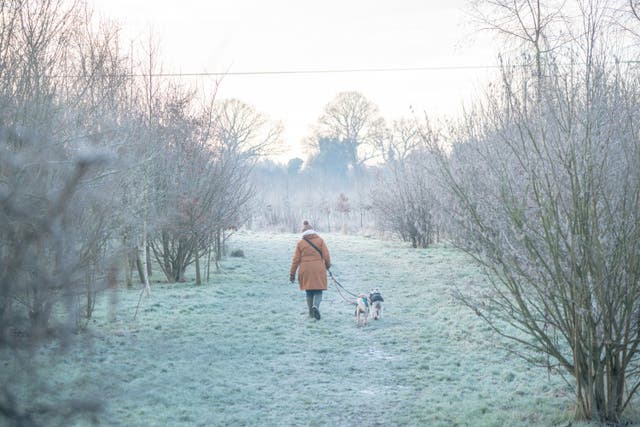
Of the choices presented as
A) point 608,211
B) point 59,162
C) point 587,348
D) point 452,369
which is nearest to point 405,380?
point 452,369

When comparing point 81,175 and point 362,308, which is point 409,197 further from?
point 81,175

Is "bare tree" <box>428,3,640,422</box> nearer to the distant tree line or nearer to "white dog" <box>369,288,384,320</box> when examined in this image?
the distant tree line

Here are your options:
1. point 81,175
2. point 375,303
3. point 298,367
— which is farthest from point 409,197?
point 81,175

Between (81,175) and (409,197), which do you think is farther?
(409,197)

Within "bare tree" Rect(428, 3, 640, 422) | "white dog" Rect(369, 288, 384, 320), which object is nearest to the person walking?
"white dog" Rect(369, 288, 384, 320)

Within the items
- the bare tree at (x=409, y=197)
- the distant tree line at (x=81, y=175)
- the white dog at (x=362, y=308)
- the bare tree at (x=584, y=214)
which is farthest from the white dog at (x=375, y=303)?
Answer: the bare tree at (x=409, y=197)

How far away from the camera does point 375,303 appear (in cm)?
1055

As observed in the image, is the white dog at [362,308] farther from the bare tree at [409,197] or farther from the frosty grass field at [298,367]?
the bare tree at [409,197]

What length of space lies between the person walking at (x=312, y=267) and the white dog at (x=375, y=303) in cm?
88

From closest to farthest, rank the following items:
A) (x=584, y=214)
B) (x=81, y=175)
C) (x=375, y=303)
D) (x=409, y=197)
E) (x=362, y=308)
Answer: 1. (x=81, y=175)
2. (x=584, y=214)
3. (x=362, y=308)
4. (x=375, y=303)
5. (x=409, y=197)

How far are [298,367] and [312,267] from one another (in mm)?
3166

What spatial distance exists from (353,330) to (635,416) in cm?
527

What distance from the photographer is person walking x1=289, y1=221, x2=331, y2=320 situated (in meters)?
10.5

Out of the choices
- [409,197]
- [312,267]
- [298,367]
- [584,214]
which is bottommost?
[298,367]
